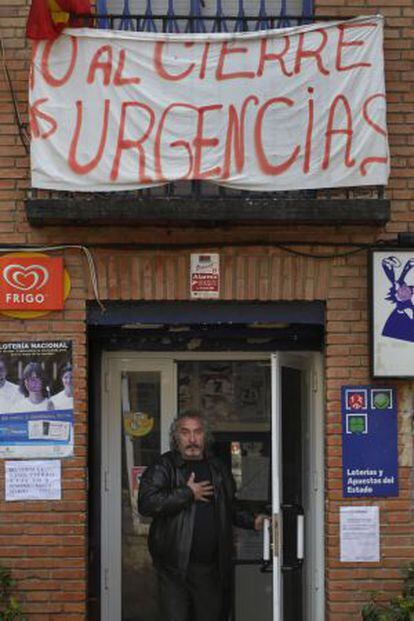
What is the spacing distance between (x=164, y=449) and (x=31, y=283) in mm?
1696

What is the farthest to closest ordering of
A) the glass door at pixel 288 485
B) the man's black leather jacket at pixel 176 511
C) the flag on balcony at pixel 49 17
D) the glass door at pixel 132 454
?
the glass door at pixel 132 454 → the man's black leather jacket at pixel 176 511 → the glass door at pixel 288 485 → the flag on balcony at pixel 49 17

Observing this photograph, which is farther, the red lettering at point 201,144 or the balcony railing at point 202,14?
the balcony railing at point 202,14

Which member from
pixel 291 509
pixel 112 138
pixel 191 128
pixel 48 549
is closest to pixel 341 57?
pixel 191 128

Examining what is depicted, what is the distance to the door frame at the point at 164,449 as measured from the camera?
6.81m

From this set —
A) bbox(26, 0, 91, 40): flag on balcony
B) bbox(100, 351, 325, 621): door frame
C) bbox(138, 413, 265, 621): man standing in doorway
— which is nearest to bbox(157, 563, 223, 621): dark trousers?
bbox(138, 413, 265, 621): man standing in doorway


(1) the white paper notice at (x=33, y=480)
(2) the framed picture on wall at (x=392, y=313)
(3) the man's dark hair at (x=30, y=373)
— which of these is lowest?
(1) the white paper notice at (x=33, y=480)

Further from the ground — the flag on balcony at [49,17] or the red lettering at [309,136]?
the flag on balcony at [49,17]

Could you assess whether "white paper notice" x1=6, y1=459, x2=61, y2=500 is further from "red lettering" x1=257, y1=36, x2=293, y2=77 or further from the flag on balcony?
"red lettering" x1=257, y1=36, x2=293, y2=77

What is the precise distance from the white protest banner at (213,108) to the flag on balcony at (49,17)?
0.25 feet

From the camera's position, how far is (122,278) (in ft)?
20.9

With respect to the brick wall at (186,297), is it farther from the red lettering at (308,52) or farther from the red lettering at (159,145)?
the red lettering at (308,52)

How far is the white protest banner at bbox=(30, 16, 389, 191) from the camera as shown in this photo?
6172 millimetres

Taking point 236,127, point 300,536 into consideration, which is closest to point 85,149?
point 236,127

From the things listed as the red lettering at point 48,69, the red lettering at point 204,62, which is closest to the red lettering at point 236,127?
the red lettering at point 204,62
